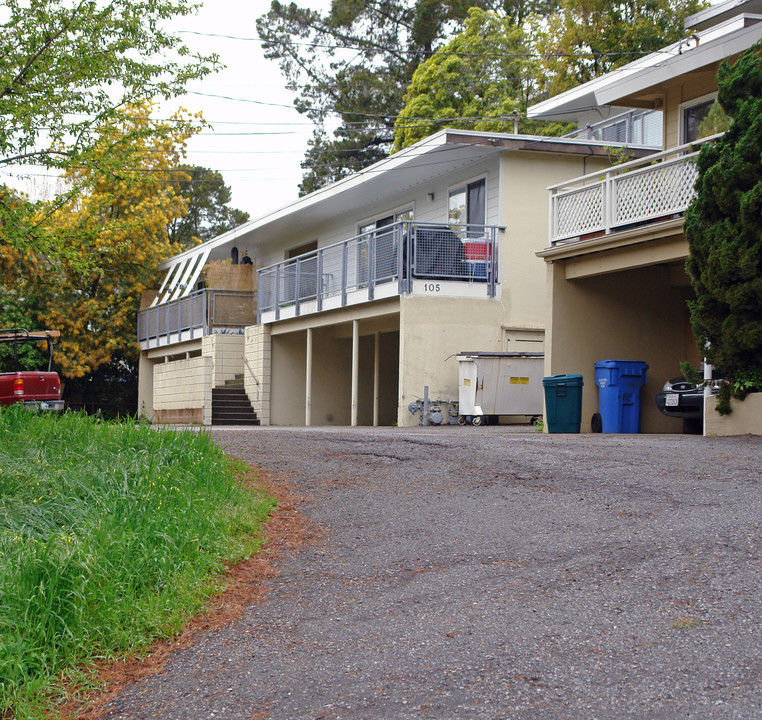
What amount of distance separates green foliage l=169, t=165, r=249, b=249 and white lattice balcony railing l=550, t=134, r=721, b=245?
39671 millimetres

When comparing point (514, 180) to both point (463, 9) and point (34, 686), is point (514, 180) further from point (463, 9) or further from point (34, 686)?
point (463, 9)

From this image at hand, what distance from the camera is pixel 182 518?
6.64 metres

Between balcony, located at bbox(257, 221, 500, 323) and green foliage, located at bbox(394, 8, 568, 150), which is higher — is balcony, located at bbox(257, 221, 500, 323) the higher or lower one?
the lower one

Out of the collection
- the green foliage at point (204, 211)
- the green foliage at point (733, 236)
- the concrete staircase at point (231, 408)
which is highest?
the green foliage at point (204, 211)

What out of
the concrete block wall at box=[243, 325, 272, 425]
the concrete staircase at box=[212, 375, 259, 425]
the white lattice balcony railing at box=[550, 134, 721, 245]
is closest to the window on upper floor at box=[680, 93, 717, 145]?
the white lattice balcony railing at box=[550, 134, 721, 245]

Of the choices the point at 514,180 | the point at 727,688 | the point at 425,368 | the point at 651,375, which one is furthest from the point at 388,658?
the point at 514,180

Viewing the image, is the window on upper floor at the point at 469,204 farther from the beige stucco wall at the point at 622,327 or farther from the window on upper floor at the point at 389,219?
the beige stucco wall at the point at 622,327

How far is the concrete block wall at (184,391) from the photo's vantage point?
28969 mm

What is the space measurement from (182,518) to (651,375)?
13151 mm

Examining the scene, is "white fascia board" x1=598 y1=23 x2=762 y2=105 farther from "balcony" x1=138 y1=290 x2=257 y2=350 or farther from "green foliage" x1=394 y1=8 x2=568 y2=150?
"green foliage" x1=394 y1=8 x2=568 y2=150

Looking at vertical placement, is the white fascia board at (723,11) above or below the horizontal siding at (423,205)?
above

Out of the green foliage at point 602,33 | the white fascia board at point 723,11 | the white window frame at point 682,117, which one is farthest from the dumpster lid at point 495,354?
the green foliage at point 602,33

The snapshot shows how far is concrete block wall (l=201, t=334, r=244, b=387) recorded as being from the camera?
96.7 feet

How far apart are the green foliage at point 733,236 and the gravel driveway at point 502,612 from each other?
14.0ft
